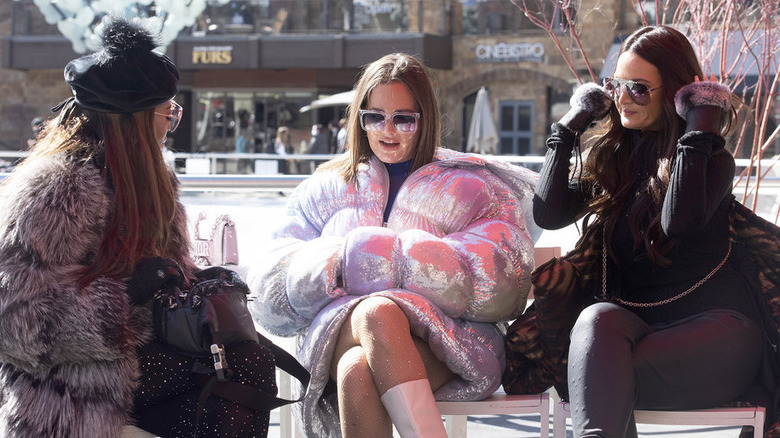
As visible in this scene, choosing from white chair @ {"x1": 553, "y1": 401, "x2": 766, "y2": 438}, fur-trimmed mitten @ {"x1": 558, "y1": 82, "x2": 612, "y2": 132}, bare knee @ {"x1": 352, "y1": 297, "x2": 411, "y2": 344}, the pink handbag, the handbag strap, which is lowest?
white chair @ {"x1": 553, "y1": 401, "x2": 766, "y2": 438}

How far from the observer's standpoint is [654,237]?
237 cm

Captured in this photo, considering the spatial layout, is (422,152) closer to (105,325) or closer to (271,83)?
(105,325)

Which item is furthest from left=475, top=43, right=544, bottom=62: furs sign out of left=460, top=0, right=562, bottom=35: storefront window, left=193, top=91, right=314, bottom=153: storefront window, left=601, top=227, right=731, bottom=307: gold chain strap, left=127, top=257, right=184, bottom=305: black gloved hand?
left=127, top=257, right=184, bottom=305: black gloved hand

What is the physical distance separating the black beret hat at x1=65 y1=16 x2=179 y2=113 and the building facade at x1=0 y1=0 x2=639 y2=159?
17.9 metres

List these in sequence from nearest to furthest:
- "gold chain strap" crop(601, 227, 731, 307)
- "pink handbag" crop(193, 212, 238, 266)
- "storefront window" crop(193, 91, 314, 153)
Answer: "gold chain strap" crop(601, 227, 731, 307), "pink handbag" crop(193, 212, 238, 266), "storefront window" crop(193, 91, 314, 153)

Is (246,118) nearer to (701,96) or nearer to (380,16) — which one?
(380,16)

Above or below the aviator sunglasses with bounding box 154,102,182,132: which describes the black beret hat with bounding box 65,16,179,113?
above

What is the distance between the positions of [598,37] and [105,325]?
1885 centimetres

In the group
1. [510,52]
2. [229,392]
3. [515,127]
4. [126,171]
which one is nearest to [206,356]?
[229,392]

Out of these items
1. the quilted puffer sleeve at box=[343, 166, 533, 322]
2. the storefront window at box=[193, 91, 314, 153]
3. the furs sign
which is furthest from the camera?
the storefront window at box=[193, 91, 314, 153]

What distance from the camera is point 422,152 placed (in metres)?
2.83

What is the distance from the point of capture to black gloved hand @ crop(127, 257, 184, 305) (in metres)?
2.15

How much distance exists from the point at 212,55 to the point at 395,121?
19.5 meters

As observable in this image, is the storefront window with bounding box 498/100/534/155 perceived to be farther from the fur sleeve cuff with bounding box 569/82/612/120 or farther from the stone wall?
the fur sleeve cuff with bounding box 569/82/612/120
